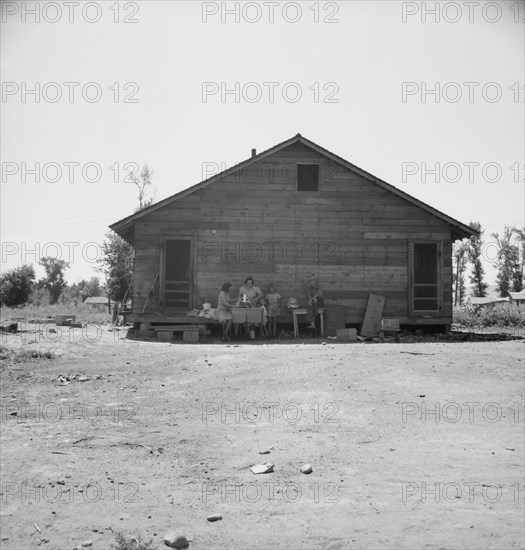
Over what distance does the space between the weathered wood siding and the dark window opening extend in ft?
0.62

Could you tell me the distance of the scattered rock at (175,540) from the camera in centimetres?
431

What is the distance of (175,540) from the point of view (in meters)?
4.33

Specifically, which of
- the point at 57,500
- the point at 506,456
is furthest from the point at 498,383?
the point at 57,500

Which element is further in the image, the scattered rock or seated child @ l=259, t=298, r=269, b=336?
seated child @ l=259, t=298, r=269, b=336

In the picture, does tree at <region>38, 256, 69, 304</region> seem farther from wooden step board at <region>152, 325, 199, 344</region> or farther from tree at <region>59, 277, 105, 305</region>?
wooden step board at <region>152, 325, 199, 344</region>

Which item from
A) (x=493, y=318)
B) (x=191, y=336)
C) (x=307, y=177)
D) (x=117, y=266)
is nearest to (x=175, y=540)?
(x=191, y=336)

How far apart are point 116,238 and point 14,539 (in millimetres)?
42480

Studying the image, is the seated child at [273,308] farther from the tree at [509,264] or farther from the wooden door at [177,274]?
the tree at [509,264]

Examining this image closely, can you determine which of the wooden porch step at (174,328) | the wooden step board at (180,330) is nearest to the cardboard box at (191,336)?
the wooden step board at (180,330)

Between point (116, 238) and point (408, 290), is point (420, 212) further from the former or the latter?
point (116, 238)

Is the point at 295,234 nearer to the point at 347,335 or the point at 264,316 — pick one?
the point at 264,316

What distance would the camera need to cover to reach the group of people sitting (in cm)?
1612

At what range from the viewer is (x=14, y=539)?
4414mm

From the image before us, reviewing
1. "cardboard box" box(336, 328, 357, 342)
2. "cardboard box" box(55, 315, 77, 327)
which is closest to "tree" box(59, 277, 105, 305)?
"cardboard box" box(55, 315, 77, 327)
